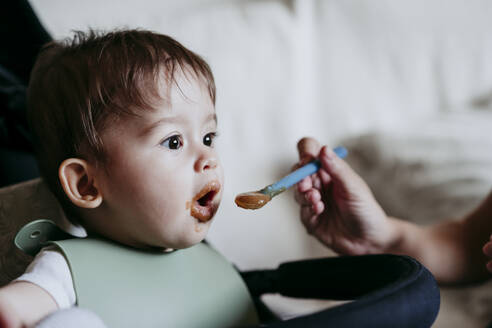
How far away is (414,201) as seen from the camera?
0.96 metres

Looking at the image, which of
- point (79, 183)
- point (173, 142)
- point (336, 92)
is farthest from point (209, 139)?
point (336, 92)

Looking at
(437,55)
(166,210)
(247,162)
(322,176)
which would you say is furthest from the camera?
(437,55)

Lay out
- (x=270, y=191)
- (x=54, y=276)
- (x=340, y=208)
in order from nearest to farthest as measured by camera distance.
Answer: (x=54, y=276)
(x=270, y=191)
(x=340, y=208)

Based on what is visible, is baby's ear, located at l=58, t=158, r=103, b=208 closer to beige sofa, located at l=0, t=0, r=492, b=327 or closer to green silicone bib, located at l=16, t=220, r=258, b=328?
green silicone bib, located at l=16, t=220, r=258, b=328

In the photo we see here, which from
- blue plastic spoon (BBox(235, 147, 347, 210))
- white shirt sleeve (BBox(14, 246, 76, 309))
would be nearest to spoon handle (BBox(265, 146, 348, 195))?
blue plastic spoon (BBox(235, 147, 347, 210))

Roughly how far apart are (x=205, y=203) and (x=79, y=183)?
0.50 feet

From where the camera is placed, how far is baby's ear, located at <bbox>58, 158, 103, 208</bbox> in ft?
1.74

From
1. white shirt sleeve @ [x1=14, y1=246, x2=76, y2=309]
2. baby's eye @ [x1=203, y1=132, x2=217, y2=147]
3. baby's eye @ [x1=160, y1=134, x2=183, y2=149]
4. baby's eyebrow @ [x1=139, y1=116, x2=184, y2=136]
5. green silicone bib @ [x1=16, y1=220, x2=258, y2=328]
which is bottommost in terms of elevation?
green silicone bib @ [x1=16, y1=220, x2=258, y2=328]

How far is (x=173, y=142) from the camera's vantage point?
54 centimetres

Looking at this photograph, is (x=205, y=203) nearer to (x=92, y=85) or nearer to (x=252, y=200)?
(x=252, y=200)

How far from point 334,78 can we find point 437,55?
10.8 inches

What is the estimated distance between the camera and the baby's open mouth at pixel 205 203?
1.79 ft

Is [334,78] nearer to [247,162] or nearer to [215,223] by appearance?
[247,162]

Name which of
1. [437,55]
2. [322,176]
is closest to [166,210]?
[322,176]
